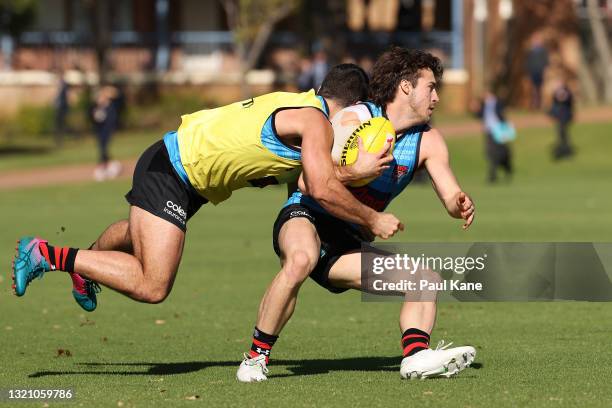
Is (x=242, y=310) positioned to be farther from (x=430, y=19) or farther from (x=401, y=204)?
(x=430, y=19)

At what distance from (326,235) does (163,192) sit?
1.00 meters

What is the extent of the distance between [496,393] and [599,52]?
38.1 metres

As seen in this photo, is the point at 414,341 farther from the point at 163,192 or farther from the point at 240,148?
the point at 163,192

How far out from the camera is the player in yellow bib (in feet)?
26.9

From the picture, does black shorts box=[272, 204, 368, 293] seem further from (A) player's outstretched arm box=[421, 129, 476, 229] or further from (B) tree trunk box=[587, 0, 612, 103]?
(B) tree trunk box=[587, 0, 612, 103]

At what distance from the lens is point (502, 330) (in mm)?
10969

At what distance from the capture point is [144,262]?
27.9ft

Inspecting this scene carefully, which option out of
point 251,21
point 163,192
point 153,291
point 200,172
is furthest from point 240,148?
point 251,21

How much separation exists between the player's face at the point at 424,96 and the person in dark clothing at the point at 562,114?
25.4m

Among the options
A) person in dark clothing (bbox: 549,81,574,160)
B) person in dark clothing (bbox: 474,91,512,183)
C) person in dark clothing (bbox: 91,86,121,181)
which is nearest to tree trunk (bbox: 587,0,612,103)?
person in dark clothing (bbox: 549,81,574,160)

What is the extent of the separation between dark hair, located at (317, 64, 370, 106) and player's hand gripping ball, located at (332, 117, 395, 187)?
31 cm

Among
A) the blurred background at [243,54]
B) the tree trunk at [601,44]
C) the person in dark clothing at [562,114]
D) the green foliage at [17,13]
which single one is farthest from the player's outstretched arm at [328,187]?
the tree trunk at [601,44]

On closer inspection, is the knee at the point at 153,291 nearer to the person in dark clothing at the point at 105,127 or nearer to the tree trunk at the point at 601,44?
the person in dark clothing at the point at 105,127

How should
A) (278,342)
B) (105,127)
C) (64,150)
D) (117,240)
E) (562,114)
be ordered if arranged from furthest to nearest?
(64,150), (562,114), (105,127), (278,342), (117,240)
